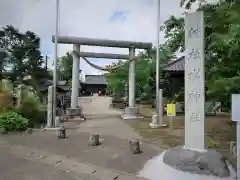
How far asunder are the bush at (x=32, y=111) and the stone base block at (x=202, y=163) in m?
10.7

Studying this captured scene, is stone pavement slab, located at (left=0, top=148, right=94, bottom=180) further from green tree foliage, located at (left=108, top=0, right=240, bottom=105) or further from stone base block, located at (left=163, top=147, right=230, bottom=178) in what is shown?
green tree foliage, located at (left=108, top=0, right=240, bottom=105)

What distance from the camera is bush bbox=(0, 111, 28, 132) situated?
43.0 ft

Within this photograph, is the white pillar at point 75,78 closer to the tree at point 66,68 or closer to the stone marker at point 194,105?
the stone marker at point 194,105

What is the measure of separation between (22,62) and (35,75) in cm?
207

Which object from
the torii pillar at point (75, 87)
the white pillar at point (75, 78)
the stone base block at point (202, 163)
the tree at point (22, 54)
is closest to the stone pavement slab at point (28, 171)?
the stone base block at point (202, 163)

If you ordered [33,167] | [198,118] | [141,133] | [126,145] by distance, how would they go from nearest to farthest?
[198,118] < [33,167] < [126,145] < [141,133]

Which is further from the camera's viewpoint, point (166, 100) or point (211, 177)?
point (166, 100)

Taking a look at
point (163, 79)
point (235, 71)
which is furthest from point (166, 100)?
point (235, 71)

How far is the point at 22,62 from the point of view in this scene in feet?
100

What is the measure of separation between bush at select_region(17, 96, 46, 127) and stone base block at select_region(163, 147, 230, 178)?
10660 millimetres

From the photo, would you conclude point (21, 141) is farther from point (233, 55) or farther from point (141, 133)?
point (233, 55)

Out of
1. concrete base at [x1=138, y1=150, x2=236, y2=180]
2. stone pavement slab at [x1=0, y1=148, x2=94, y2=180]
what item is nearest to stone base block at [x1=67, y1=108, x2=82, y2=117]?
stone pavement slab at [x1=0, y1=148, x2=94, y2=180]

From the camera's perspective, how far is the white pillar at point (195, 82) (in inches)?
271

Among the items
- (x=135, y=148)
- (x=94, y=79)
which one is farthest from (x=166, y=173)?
(x=94, y=79)
